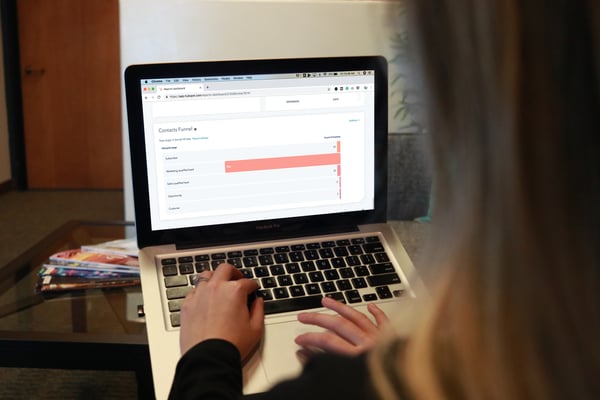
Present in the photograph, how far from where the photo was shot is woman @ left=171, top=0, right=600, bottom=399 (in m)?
0.39

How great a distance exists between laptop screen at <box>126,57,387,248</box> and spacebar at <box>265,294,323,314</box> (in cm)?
18

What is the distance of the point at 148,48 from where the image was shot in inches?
48.4

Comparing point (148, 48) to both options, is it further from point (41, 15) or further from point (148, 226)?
point (41, 15)

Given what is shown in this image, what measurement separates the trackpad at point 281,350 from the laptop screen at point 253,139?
0.23 meters

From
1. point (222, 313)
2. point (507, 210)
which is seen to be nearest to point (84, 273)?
point (222, 313)

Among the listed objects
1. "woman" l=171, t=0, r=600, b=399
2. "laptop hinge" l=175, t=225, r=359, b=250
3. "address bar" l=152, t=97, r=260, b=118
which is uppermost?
"address bar" l=152, t=97, r=260, b=118

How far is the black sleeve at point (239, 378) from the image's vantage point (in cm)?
45

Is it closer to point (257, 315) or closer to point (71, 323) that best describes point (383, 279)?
point (257, 315)

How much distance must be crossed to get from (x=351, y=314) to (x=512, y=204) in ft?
1.45

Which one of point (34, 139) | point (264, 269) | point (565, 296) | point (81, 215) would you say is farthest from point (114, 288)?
point (34, 139)

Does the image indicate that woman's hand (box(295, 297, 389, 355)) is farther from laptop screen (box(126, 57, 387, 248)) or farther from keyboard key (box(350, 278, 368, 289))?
laptop screen (box(126, 57, 387, 248))

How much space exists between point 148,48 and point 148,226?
1.39 feet

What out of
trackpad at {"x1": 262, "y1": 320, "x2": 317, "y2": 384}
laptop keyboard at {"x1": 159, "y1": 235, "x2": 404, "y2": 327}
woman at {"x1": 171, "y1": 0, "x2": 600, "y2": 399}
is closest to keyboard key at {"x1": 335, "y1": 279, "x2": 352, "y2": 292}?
laptop keyboard at {"x1": 159, "y1": 235, "x2": 404, "y2": 327}

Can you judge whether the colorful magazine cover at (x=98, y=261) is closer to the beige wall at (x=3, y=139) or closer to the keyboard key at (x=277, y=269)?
the keyboard key at (x=277, y=269)
